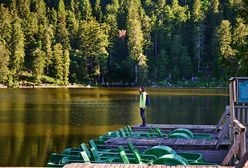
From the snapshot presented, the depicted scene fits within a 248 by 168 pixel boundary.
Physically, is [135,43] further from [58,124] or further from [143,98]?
[143,98]

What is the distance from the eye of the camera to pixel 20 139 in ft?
77.1

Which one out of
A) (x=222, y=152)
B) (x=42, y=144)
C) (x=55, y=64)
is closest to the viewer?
(x=222, y=152)

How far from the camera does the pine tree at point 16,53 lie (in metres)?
94.9

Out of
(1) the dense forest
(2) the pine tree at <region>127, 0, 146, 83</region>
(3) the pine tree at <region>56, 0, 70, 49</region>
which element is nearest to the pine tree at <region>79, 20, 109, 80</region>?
(1) the dense forest

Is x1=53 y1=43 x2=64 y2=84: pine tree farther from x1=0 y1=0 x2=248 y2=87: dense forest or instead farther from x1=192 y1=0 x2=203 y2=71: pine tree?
x1=192 y1=0 x2=203 y2=71: pine tree

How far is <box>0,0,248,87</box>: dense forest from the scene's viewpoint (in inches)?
3942

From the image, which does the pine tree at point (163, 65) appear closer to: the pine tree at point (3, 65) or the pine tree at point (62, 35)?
the pine tree at point (62, 35)

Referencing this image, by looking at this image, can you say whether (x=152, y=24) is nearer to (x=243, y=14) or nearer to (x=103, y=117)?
(x=103, y=117)

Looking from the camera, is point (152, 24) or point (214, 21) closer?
point (214, 21)

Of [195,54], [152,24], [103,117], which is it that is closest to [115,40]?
[152,24]

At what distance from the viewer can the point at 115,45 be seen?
119 metres

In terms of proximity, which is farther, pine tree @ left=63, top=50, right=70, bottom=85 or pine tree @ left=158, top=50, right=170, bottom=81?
pine tree @ left=158, top=50, right=170, bottom=81

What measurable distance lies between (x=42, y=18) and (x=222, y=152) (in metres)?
107

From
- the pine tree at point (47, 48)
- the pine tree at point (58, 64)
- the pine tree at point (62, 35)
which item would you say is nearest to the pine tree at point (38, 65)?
the pine tree at point (47, 48)
